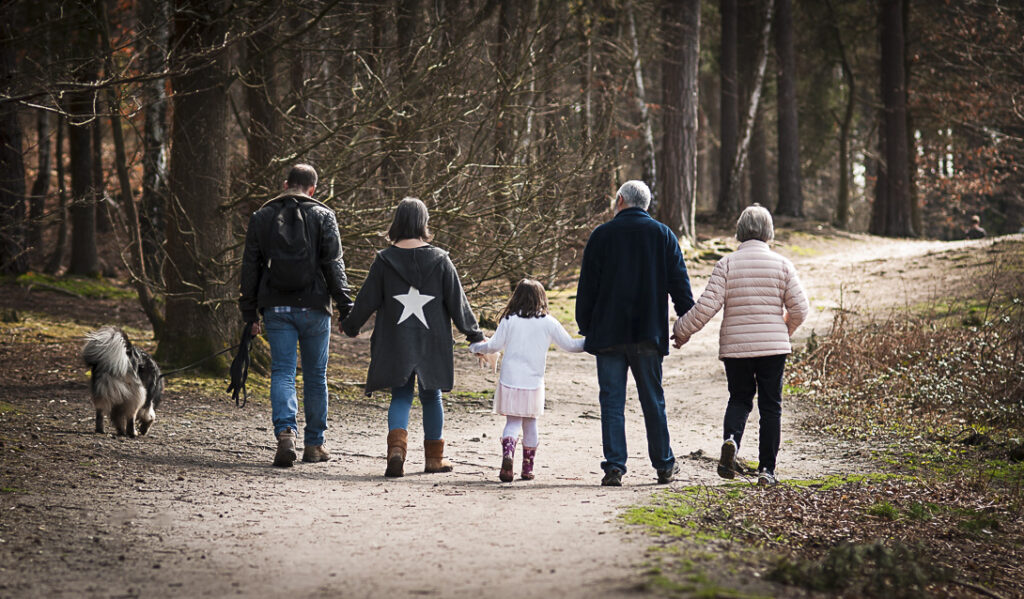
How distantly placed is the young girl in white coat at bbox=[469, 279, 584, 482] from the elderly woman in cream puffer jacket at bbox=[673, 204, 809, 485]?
981mm

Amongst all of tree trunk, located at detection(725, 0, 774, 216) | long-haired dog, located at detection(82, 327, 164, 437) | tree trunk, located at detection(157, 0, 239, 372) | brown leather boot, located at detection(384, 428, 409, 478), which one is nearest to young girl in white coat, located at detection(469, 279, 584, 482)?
brown leather boot, located at detection(384, 428, 409, 478)

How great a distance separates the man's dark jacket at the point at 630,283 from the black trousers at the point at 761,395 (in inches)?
22.8

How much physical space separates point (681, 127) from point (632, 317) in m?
18.8

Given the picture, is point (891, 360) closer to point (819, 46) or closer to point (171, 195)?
point (171, 195)

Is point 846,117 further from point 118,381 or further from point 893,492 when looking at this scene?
point 118,381

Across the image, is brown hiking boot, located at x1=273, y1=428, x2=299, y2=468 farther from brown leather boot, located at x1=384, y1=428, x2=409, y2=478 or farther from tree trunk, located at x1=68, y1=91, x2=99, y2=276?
tree trunk, located at x1=68, y1=91, x2=99, y2=276

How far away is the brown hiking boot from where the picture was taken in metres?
7.36

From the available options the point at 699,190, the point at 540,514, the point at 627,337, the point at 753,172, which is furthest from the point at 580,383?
the point at 699,190

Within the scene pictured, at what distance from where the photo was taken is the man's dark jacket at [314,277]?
24.3ft

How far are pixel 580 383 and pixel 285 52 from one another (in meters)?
5.84

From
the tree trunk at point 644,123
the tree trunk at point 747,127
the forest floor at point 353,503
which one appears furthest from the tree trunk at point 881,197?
the forest floor at point 353,503

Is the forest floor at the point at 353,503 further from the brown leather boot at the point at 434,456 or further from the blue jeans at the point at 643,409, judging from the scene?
the blue jeans at the point at 643,409

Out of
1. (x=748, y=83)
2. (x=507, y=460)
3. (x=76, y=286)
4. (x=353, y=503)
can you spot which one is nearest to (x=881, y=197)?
(x=748, y=83)

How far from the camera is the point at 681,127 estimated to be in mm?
24828
